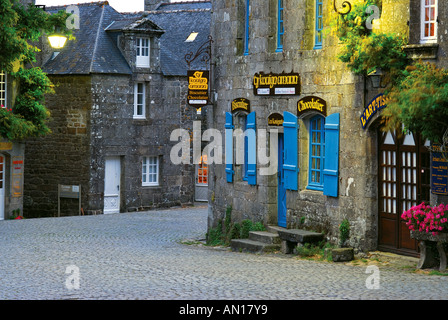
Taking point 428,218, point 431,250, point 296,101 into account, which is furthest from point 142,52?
point 428,218

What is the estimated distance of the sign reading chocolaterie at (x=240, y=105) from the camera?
17.9 metres

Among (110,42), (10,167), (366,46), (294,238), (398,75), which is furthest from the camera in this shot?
(110,42)

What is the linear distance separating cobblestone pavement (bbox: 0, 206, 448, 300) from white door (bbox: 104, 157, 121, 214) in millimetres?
10366

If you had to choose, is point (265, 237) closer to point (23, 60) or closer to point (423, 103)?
point (423, 103)

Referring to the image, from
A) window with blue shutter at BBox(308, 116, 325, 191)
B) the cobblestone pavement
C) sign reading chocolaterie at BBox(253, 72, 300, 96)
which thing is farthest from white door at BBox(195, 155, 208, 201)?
window with blue shutter at BBox(308, 116, 325, 191)

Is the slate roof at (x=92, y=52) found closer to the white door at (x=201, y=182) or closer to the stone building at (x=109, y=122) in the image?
the stone building at (x=109, y=122)

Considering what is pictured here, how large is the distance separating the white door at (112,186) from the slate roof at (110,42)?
3.37 metres

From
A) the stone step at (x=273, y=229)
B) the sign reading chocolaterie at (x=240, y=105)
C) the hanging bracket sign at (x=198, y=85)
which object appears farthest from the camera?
the hanging bracket sign at (x=198, y=85)

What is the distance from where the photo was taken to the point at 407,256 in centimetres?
1332

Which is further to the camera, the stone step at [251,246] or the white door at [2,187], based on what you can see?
the white door at [2,187]

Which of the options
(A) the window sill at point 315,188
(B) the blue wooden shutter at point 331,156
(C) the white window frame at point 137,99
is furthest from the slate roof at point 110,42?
(B) the blue wooden shutter at point 331,156

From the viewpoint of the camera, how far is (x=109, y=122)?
29516 mm

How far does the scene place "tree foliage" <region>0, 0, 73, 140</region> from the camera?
72.5ft

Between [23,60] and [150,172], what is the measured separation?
751cm
